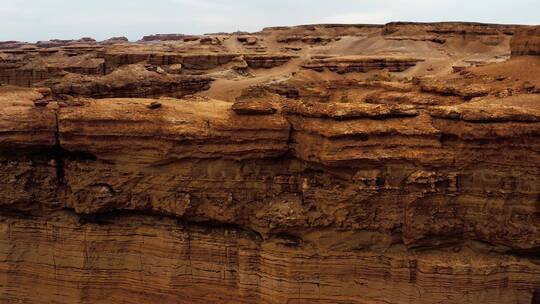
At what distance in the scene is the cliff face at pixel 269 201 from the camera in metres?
9.67

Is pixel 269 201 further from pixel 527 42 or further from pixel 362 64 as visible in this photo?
pixel 362 64

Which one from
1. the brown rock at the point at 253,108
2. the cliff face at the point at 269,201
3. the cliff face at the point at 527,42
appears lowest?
the cliff face at the point at 269,201

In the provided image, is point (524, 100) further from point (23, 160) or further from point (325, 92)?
point (23, 160)

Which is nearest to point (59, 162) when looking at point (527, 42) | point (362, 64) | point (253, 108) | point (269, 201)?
point (253, 108)

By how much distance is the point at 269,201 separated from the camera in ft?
34.8

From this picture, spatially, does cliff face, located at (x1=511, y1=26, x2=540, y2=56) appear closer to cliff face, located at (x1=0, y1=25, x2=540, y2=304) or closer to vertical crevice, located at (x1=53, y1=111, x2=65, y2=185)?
cliff face, located at (x1=0, y1=25, x2=540, y2=304)

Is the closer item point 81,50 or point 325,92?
point 325,92

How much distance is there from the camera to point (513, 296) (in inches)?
386

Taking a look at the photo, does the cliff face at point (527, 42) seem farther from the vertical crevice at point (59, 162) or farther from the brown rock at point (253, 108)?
the vertical crevice at point (59, 162)

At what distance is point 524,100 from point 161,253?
8.19m

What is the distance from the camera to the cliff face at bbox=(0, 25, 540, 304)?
9672mm

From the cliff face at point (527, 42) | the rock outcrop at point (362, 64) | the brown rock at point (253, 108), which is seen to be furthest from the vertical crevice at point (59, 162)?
the rock outcrop at point (362, 64)

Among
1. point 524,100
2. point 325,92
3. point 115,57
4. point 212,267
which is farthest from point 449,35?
point 212,267

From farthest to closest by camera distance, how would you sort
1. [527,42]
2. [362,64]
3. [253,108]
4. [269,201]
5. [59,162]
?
[362,64], [527,42], [59,162], [269,201], [253,108]
